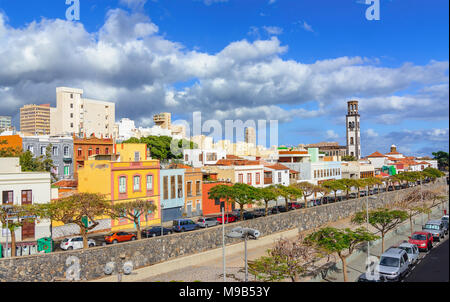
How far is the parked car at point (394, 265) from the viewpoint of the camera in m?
24.1

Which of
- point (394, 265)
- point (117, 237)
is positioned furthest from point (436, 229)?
point (117, 237)

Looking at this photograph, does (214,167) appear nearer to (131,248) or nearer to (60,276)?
(131,248)

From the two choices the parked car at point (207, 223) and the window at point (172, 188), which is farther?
the window at point (172, 188)

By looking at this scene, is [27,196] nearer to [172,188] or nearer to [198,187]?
[172,188]

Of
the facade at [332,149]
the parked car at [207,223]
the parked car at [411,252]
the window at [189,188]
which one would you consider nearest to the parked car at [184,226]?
the parked car at [207,223]

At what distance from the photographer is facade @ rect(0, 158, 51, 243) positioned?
109 feet

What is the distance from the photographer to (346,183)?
64000 mm

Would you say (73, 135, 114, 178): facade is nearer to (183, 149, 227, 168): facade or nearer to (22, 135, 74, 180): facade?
(22, 135, 74, 180): facade

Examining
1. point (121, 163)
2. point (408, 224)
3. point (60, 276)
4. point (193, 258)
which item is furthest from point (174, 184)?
point (408, 224)

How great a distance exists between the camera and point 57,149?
53969 millimetres

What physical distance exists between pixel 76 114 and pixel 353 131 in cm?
9663

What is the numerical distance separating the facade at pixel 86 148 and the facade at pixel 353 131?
351 ft

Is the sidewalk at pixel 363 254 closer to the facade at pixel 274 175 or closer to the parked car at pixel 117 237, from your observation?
the parked car at pixel 117 237

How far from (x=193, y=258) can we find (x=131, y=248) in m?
5.03
